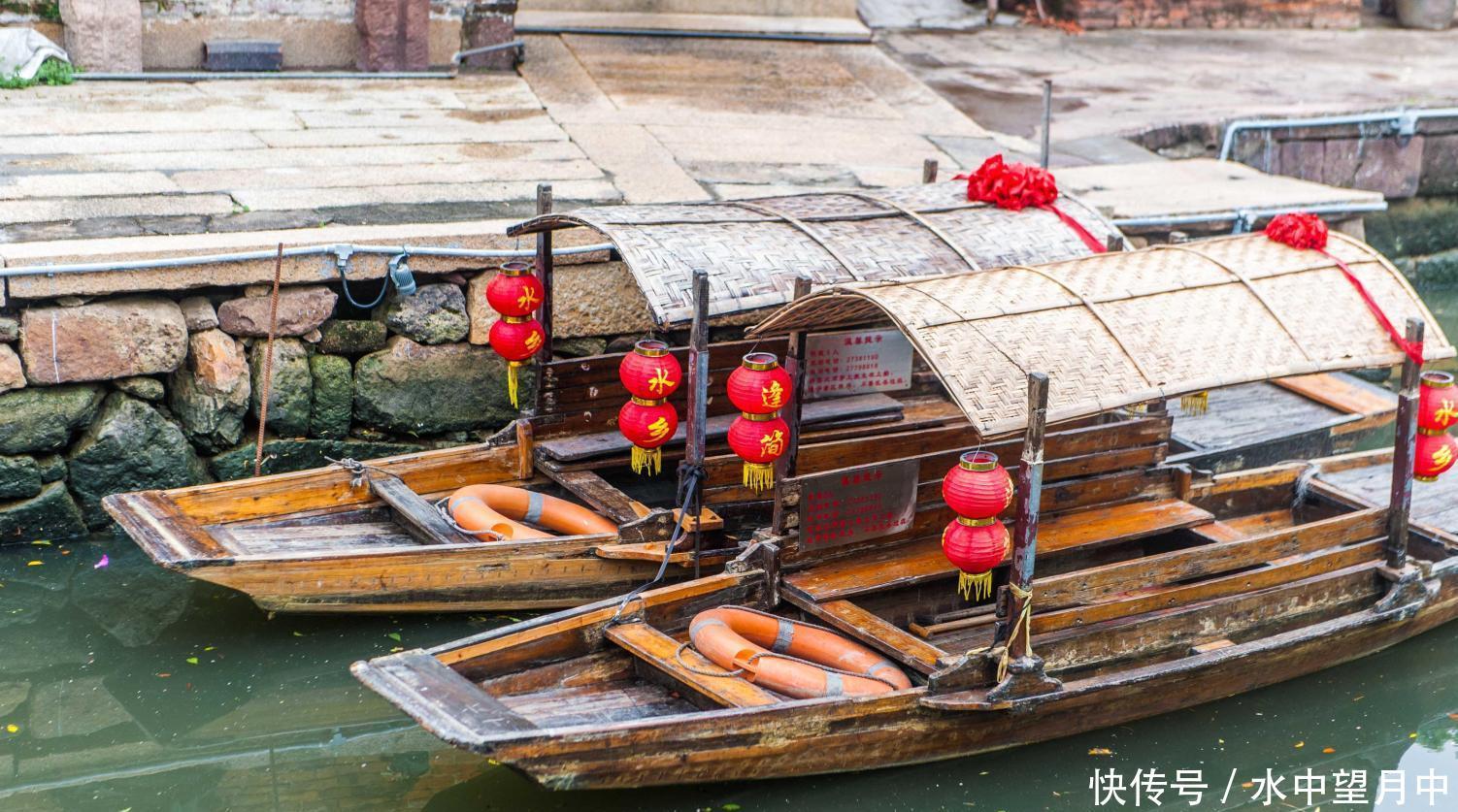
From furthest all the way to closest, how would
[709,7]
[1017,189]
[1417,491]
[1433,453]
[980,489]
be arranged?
[709,7] → [1417,491] → [1017,189] → [1433,453] → [980,489]

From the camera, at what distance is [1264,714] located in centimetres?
627

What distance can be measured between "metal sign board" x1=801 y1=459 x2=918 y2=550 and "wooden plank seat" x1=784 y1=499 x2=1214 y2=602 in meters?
0.11

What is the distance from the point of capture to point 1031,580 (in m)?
5.47

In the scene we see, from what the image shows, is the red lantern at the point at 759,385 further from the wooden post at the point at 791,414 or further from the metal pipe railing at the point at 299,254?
the metal pipe railing at the point at 299,254

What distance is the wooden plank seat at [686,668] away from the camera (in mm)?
5328

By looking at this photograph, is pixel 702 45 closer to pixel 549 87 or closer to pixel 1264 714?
pixel 549 87

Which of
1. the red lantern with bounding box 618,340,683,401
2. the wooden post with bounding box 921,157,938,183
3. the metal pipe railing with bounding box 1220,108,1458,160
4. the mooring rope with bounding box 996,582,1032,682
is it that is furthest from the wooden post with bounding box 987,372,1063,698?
the metal pipe railing with bounding box 1220,108,1458,160

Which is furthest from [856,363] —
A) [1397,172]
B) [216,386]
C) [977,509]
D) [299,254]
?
[1397,172]

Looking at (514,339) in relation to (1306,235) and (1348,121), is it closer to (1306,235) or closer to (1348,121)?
(1306,235)

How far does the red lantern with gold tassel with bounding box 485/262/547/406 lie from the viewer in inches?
268

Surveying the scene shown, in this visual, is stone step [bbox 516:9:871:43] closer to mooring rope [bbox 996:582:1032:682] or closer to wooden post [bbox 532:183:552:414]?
wooden post [bbox 532:183:552:414]

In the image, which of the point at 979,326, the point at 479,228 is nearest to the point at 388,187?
the point at 479,228

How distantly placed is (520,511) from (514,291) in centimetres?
93

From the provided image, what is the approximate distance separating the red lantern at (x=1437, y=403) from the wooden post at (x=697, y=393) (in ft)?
9.07
